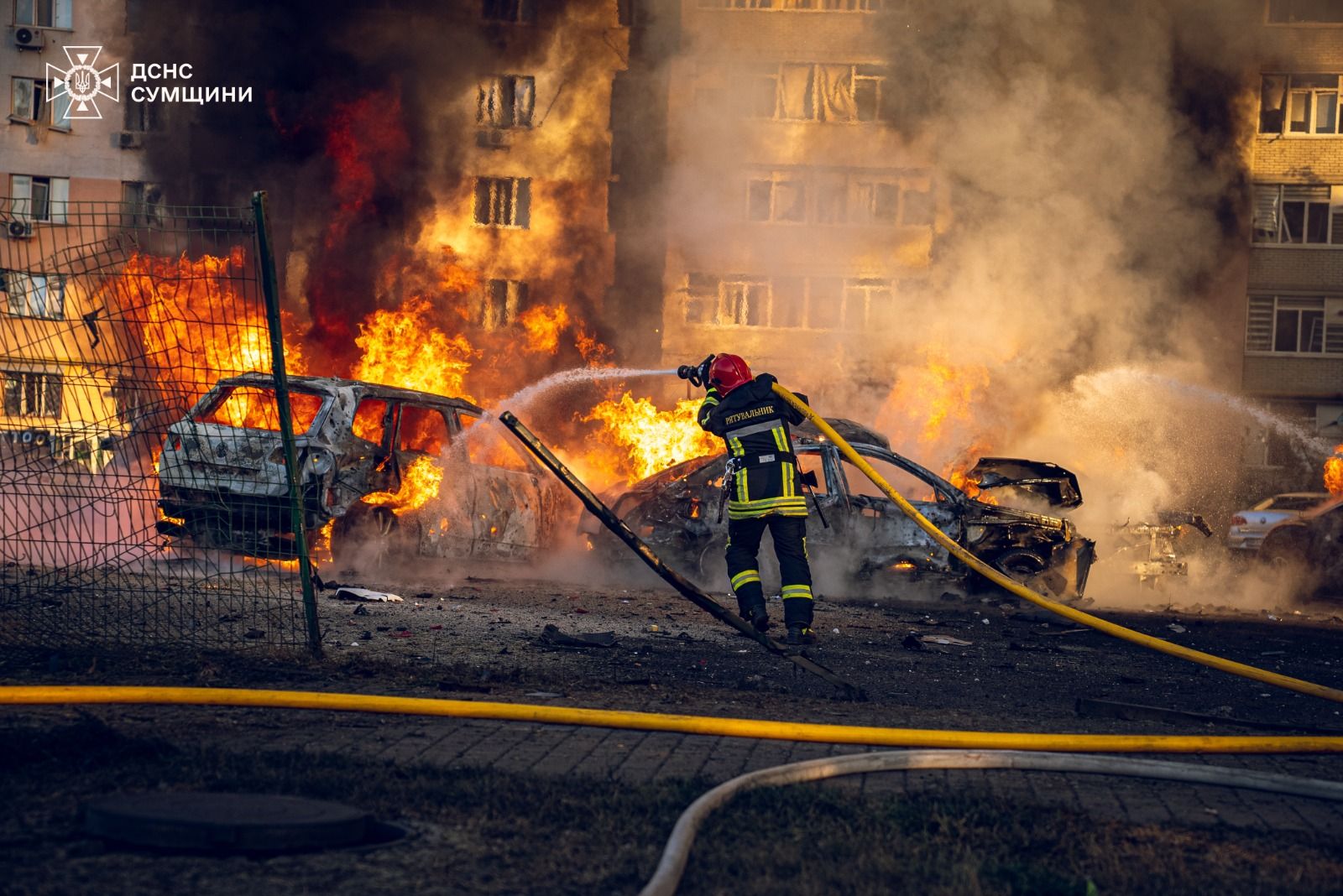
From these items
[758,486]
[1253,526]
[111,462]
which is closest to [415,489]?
[758,486]

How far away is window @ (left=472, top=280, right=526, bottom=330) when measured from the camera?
3481 centimetres

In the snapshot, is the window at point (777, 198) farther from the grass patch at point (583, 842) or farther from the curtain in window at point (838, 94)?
the grass patch at point (583, 842)

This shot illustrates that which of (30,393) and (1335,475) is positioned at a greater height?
(30,393)

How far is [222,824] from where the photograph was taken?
11.5 feet

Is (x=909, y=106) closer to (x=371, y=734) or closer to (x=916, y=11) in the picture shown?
(x=916, y=11)

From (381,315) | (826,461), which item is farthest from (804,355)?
(826,461)

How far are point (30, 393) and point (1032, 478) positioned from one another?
10.1 meters

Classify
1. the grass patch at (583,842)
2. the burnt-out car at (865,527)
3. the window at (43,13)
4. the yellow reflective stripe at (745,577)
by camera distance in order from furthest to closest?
the window at (43,13) → the burnt-out car at (865,527) → the yellow reflective stripe at (745,577) → the grass patch at (583,842)

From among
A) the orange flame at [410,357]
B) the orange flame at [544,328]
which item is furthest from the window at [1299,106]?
the orange flame at [410,357]

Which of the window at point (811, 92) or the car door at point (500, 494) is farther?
the window at point (811, 92)

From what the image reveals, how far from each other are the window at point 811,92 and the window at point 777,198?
172cm

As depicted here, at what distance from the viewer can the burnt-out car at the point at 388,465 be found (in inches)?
364

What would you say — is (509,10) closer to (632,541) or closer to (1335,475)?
(1335,475)

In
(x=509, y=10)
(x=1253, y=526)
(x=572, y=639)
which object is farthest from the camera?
(x=509, y=10)
